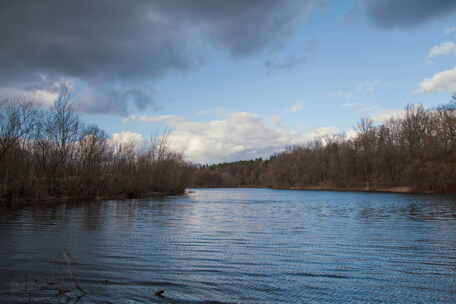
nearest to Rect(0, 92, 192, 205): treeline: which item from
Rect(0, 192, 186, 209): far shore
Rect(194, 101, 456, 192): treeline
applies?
Rect(0, 192, 186, 209): far shore

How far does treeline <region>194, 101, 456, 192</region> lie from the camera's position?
6512cm

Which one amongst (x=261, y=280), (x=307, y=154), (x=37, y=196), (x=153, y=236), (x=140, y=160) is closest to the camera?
(x=261, y=280)

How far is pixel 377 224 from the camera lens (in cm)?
2312

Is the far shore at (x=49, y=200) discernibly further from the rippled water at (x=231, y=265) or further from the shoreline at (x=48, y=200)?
the rippled water at (x=231, y=265)

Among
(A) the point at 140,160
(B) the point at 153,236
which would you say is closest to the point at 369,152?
(A) the point at 140,160

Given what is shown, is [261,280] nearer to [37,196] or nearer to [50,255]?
[50,255]

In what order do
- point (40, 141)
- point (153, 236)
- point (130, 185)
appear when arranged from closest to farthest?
point (153, 236), point (40, 141), point (130, 185)

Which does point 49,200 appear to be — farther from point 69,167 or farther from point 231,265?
point 231,265

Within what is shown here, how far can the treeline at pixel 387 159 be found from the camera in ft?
214

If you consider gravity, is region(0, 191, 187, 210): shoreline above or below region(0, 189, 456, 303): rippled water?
above

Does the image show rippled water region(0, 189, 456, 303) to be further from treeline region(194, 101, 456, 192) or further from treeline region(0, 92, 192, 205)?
treeline region(194, 101, 456, 192)

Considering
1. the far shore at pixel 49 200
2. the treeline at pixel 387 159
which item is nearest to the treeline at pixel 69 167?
the far shore at pixel 49 200

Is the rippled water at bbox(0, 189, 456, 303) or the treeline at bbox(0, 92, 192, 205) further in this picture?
the treeline at bbox(0, 92, 192, 205)

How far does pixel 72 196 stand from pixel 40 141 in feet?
28.3
